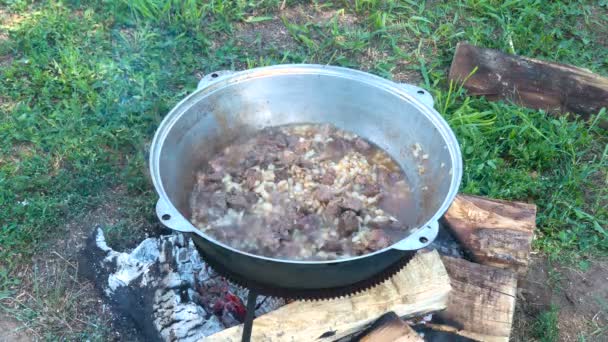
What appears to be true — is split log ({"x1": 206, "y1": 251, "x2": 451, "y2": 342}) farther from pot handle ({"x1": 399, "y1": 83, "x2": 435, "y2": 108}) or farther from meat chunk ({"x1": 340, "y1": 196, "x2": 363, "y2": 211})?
pot handle ({"x1": 399, "y1": 83, "x2": 435, "y2": 108})

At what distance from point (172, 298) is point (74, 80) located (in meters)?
1.98

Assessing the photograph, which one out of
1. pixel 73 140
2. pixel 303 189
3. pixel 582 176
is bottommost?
pixel 582 176

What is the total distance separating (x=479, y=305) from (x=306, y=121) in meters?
1.26

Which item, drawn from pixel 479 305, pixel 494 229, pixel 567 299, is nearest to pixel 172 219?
pixel 479 305

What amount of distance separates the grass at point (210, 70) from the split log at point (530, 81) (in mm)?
106

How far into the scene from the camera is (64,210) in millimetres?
3035

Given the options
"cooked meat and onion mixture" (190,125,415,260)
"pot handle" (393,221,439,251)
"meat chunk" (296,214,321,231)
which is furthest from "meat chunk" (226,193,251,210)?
"pot handle" (393,221,439,251)

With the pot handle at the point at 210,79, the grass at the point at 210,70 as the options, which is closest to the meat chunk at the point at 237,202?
the pot handle at the point at 210,79

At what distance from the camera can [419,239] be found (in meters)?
1.80

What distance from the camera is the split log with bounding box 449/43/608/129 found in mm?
3812

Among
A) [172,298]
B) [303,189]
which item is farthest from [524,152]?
[172,298]

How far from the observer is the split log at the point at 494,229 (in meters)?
2.74

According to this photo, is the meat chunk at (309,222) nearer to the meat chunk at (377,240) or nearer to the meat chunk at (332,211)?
the meat chunk at (332,211)

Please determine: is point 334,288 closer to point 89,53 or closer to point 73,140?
point 73,140
